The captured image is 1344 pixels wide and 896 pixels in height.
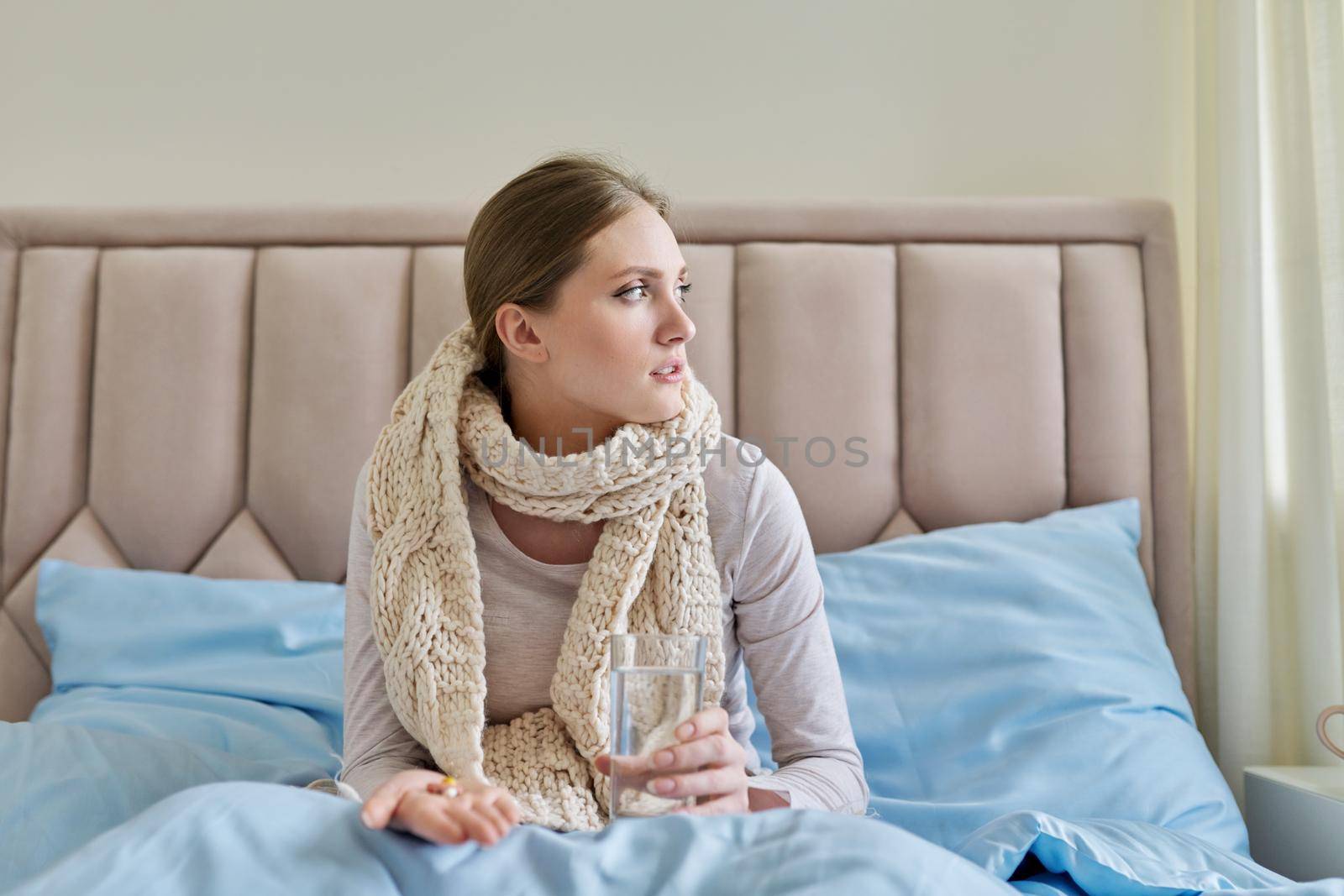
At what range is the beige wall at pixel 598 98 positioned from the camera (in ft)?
6.33

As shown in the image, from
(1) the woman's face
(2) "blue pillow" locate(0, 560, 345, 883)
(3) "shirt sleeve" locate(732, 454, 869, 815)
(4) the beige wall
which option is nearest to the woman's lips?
(1) the woman's face

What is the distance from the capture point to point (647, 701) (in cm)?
87

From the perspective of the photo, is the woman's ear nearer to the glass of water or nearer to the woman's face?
the woman's face

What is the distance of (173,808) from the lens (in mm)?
780

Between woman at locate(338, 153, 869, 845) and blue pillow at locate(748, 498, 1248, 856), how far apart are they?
0.76ft

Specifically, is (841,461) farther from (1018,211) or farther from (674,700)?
(674,700)

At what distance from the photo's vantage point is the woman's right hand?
803 mm

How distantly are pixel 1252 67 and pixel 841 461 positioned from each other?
2.80 feet

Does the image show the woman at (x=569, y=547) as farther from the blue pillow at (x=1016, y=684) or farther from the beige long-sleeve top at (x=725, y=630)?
the blue pillow at (x=1016, y=684)

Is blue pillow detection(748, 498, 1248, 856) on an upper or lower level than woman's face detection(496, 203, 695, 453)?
lower

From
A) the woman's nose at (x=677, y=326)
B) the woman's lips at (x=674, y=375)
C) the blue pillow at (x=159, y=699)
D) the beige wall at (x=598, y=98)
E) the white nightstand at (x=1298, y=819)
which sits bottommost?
the white nightstand at (x=1298, y=819)

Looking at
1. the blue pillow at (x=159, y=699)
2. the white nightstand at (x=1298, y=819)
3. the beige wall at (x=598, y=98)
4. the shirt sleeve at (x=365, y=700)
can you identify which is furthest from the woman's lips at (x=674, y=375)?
the white nightstand at (x=1298, y=819)

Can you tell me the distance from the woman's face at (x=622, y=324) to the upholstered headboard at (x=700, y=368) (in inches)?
22.4

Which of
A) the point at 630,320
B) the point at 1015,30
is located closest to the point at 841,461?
the point at 630,320
